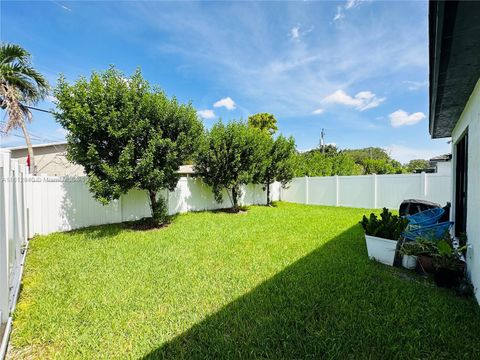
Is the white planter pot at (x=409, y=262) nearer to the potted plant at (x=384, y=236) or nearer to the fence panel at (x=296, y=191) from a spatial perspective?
the potted plant at (x=384, y=236)

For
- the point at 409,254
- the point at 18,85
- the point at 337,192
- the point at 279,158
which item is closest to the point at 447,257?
the point at 409,254

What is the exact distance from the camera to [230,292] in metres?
3.26

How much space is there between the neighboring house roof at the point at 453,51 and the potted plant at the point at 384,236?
2.01 metres

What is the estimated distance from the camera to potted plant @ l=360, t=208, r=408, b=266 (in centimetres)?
415

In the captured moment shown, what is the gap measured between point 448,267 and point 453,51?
2.84 meters

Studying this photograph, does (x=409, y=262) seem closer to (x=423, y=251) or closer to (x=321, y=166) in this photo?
(x=423, y=251)

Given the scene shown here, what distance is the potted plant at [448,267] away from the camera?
3270 millimetres

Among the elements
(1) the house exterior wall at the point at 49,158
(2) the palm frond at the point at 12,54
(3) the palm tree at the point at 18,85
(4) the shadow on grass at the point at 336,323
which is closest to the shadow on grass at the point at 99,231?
(4) the shadow on grass at the point at 336,323

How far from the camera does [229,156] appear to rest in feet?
32.9

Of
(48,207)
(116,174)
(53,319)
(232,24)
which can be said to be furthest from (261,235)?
(232,24)

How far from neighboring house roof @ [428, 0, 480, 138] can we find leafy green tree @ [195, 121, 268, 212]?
709cm

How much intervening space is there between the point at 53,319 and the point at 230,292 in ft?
6.77

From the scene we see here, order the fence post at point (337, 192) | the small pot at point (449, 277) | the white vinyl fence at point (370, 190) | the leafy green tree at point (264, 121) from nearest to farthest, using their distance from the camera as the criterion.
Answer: the small pot at point (449, 277), the white vinyl fence at point (370, 190), the fence post at point (337, 192), the leafy green tree at point (264, 121)

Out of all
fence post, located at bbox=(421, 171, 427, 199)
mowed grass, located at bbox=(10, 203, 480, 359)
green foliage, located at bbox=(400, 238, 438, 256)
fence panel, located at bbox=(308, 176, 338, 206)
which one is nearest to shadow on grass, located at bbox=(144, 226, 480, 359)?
mowed grass, located at bbox=(10, 203, 480, 359)
